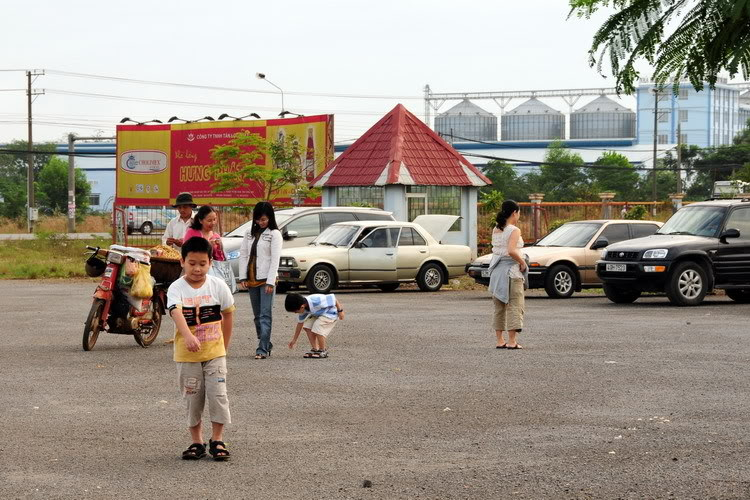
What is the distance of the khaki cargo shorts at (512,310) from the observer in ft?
44.4

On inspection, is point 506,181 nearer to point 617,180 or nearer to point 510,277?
point 617,180

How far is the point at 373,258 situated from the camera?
81.9 ft

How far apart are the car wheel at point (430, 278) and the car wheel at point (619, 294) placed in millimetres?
5074

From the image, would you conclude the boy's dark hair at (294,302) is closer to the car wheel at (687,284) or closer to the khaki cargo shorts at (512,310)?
the khaki cargo shorts at (512,310)

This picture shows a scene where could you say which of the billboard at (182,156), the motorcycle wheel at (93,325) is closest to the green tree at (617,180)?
the billboard at (182,156)

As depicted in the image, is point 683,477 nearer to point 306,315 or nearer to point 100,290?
point 306,315

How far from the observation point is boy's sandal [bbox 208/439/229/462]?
6.90 metres

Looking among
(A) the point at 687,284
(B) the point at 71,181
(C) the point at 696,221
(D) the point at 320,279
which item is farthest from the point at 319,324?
(B) the point at 71,181

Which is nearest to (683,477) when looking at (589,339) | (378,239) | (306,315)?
(306,315)

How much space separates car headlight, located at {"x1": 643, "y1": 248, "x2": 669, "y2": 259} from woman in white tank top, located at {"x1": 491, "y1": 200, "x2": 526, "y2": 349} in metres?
6.99

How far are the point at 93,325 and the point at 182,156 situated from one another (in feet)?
125

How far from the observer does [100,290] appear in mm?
13414

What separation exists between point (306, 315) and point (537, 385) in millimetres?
3313

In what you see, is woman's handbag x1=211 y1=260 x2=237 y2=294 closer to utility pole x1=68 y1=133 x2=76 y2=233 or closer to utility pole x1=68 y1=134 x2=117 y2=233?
utility pole x1=68 y1=134 x2=117 y2=233
